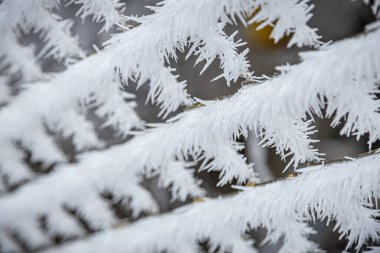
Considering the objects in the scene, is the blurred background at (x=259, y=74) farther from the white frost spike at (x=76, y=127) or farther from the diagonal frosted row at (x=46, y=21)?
the diagonal frosted row at (x=46, y=21)

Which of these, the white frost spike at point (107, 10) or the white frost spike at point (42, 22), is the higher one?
the white frost spike at point (42, 22)

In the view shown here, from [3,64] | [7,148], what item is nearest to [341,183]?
[3,64]

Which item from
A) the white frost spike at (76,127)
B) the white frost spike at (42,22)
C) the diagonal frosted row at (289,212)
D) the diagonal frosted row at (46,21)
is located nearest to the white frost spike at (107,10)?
the diagonal frosted row at (46,21)

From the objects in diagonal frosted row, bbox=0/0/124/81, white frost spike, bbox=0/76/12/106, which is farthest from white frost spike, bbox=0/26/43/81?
white frost spike, bbox=0/76/12/106

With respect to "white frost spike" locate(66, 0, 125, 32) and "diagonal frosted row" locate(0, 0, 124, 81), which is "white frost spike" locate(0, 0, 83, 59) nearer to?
"diagonal frosted row" locate(0, 0, 124, 81)

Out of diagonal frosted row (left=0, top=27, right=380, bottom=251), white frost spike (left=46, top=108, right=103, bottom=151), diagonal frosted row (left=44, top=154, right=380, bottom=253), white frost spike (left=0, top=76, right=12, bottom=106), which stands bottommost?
diagonal frosted row (left=44, top=154, right=380, bottom=253)

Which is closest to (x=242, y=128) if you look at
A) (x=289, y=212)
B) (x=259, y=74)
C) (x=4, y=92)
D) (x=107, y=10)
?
(x=289, y=212)

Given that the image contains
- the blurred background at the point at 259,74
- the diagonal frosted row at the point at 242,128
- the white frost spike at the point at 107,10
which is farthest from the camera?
the blurred background at the point at 259,74
